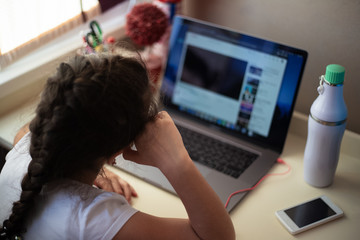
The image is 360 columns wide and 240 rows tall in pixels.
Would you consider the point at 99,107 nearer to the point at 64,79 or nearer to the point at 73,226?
the point at 64,79

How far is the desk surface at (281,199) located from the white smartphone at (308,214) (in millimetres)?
14

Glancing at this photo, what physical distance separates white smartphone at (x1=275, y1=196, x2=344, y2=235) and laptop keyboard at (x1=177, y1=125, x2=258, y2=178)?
167mm

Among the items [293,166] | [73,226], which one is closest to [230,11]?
[293,166]

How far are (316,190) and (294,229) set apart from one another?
0.55ft

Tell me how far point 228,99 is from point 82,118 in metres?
0.59

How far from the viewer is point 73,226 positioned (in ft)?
2.32

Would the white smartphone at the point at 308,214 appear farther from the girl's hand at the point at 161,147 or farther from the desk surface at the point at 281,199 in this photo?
the girl's hand at the point at 161,147

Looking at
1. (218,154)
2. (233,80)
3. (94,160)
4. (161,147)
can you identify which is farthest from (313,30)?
(94,160)

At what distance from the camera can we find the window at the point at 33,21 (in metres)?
1.20

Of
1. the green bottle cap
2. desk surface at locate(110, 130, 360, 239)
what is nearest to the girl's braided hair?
desk surface at locate(110, 130, 360, 239)

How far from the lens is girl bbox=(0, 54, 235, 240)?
26.3 inches

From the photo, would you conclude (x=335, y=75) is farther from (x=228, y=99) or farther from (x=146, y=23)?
(x=146, y=23)

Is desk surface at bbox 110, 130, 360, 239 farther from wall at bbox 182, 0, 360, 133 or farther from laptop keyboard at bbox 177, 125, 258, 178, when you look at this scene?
wall at bbox 182, 0, 360, 133

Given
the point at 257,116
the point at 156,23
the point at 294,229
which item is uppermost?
the point at 156,23
